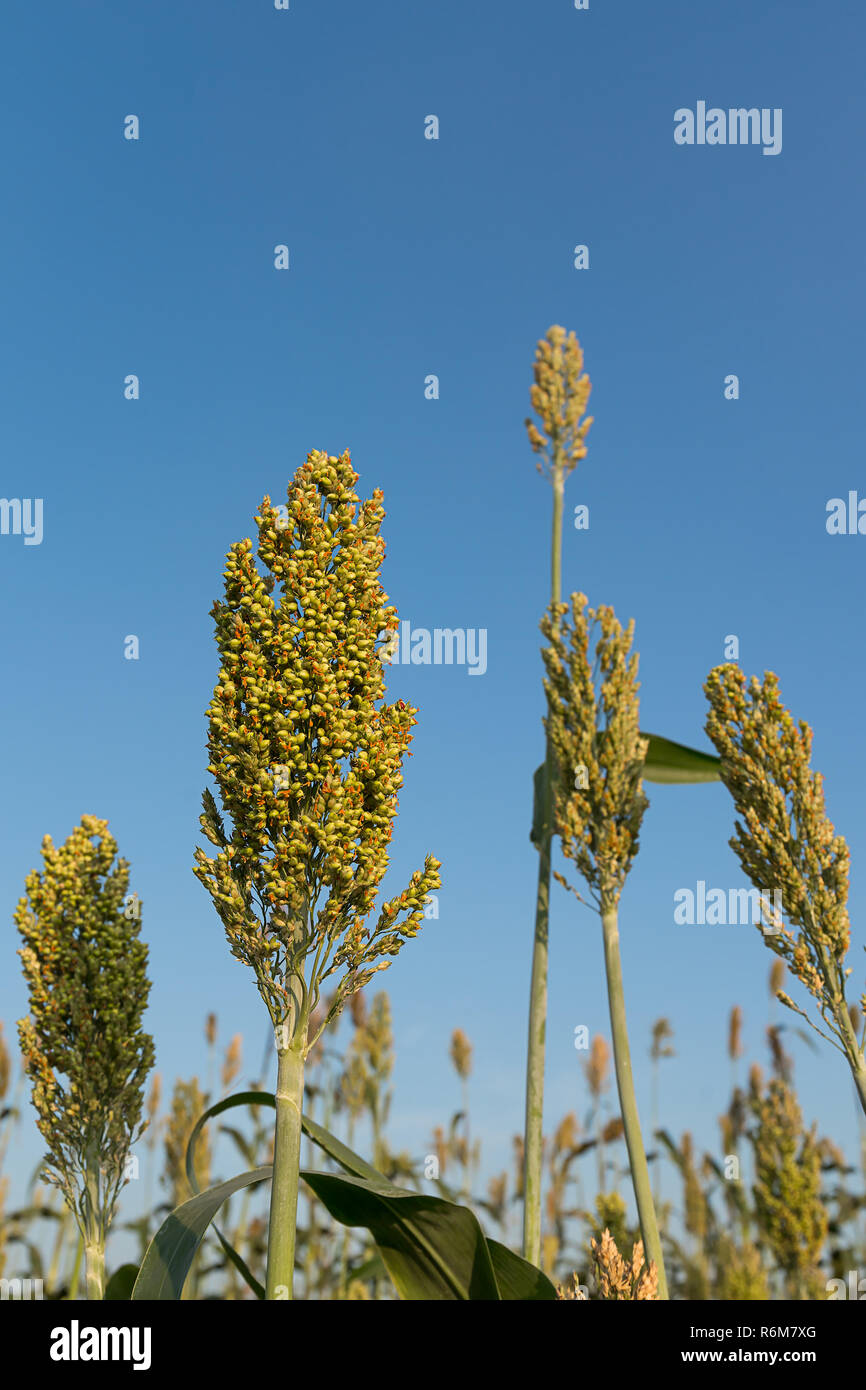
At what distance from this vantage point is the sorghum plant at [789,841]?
23.5ft

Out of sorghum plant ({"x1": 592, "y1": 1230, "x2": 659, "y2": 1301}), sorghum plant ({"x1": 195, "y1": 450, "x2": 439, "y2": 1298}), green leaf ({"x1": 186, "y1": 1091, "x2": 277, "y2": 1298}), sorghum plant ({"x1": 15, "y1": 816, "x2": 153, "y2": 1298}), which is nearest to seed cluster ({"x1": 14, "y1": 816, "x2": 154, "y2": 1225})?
sorghum plant ({"x1": 15, "y1": 816, "x2": 153, "y2": 1298})

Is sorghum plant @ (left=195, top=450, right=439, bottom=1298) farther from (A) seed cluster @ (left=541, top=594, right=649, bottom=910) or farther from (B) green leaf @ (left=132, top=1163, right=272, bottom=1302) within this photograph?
(A) seed cluster @ (left=541, top=594, right=649, bottom=910)

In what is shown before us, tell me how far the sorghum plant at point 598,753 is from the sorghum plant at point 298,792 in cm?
301

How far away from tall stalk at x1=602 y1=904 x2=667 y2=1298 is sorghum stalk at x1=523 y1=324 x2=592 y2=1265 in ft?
1.68

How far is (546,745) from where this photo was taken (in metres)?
7.89

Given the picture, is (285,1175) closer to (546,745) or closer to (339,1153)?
(339,1153)

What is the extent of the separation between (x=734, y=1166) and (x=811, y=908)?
190 inches

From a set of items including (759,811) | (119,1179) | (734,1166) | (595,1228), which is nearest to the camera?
(119,1179)

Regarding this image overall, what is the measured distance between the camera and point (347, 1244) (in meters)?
9.61

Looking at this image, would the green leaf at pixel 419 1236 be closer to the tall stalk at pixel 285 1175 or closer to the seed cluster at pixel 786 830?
the tall stalk at pixel 285 1175

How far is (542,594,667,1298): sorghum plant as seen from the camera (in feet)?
24.5

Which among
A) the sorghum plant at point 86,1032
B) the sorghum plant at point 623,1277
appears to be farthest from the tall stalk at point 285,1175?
the sorghum plant at point 86,1032
